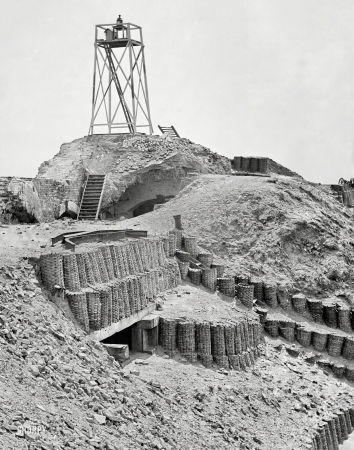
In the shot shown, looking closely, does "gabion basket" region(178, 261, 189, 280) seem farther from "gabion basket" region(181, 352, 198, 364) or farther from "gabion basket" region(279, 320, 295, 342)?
"gabion basket" region(181, 352, 198, 364)

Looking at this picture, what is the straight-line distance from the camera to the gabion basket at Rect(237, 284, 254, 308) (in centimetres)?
2045

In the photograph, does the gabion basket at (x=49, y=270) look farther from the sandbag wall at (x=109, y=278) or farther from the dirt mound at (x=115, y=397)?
the dirt mound at (x=115, y=397)

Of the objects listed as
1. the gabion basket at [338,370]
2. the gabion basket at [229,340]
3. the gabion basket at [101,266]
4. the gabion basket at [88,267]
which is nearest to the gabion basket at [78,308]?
the gabion basket at [88,267]

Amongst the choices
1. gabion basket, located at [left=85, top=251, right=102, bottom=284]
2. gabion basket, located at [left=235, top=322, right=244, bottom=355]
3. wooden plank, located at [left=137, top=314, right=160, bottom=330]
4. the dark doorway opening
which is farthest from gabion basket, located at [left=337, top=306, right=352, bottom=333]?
gabion basket, located at [left=85, top=251, right=102, bottom=284]

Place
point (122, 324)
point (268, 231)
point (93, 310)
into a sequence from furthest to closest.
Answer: point (268, 231), point (122, 324), point (93, 310)

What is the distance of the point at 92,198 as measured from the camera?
2594cm

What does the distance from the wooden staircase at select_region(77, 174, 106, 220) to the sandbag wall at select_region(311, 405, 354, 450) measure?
1118 centimetres

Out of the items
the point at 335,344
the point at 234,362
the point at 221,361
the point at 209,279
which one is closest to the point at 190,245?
the point at 209,279

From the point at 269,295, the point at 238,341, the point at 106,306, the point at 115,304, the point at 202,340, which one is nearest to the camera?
the point at 106,306

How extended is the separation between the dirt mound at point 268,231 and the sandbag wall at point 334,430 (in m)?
5.69

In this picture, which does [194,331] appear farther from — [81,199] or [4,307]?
[81,199]

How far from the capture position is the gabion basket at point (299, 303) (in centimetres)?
2161

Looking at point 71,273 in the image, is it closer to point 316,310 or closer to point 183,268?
point 183,268

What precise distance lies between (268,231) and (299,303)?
2.82 meters
